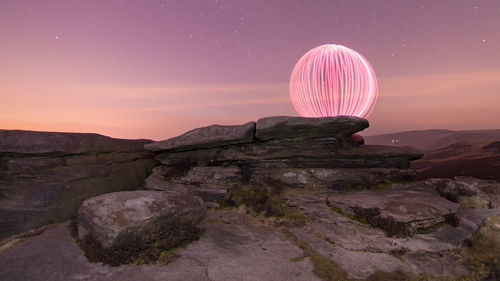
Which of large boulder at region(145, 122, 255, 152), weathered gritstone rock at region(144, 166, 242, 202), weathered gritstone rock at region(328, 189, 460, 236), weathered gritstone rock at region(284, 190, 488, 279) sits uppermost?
large boulder at region(145, 122, 255, 152)

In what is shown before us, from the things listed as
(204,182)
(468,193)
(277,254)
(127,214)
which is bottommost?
(277,254)

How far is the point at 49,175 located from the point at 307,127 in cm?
1176

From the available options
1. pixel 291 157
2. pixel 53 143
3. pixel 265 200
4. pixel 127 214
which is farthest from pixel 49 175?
pixel 291 157

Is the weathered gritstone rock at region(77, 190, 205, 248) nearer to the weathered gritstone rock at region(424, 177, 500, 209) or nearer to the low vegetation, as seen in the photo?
the low vegetation

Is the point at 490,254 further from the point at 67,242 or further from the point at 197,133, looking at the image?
the point at 67,242

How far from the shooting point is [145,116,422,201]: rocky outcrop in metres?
11.1

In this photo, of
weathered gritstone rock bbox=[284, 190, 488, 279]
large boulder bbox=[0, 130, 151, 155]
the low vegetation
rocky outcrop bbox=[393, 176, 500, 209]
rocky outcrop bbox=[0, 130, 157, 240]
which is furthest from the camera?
rocky outcrop bbox=[393, 176, 500, 209]

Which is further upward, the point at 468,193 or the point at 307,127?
the point at 307,127

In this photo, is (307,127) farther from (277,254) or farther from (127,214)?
(127,214)

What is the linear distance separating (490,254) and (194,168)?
12018 mm

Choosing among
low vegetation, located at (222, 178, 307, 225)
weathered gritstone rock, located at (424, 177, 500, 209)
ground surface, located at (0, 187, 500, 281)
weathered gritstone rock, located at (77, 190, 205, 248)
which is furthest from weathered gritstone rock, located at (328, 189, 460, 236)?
weathered gritstone rock, located at (77, 190, 205, 248)

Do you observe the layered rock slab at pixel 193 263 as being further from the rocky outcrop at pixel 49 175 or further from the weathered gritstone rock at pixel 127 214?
the rocky outcrop at pixel 49 175

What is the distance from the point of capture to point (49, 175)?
10.7 meters

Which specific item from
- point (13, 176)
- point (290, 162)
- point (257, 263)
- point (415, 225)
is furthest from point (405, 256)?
point (13, 176)
